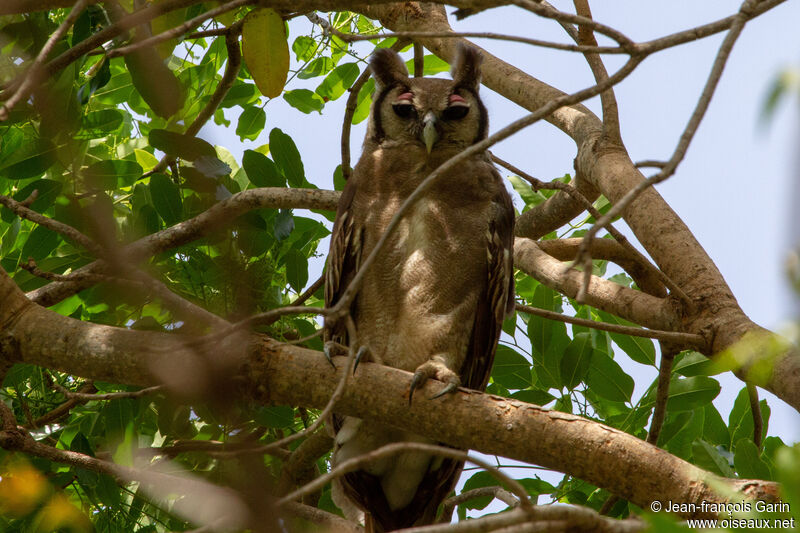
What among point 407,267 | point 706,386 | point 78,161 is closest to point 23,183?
point 78,161

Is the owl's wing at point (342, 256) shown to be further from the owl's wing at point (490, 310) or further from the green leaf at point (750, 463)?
the green leaf at point (750, 463)

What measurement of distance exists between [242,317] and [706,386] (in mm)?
2526

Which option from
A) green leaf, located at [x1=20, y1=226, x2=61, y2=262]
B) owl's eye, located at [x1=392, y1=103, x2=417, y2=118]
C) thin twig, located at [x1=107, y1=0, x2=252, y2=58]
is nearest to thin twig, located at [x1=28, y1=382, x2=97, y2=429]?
green leaf, located at [x1=20, y1=226, x2=61, y2=262]

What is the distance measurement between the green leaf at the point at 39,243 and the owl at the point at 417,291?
1.24 meters

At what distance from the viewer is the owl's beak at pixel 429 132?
394 centimetres

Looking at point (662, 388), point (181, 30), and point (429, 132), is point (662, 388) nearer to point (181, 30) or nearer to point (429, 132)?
point (429, 132)

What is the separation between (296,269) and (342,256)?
0.23m

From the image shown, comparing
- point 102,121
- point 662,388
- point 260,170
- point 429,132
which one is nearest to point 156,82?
point 102,121

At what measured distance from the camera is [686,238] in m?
3.01

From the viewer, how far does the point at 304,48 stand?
15.4 feet

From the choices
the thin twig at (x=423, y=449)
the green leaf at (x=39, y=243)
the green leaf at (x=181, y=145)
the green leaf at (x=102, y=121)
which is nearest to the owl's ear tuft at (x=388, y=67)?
the green leaf at (x=102, y=121)

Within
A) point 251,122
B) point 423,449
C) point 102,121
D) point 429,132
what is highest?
point 251,122

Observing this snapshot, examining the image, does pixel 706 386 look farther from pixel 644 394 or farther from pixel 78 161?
pixel 78 161

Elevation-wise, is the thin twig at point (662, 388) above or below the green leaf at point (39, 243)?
below
